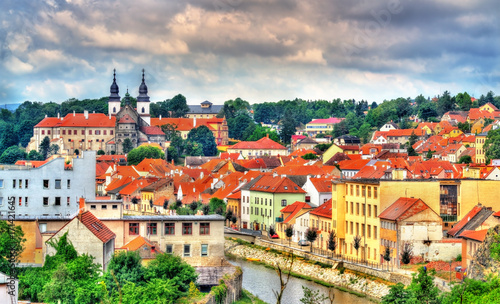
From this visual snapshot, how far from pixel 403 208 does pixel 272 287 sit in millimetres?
8429

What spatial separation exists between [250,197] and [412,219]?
29.2 meters

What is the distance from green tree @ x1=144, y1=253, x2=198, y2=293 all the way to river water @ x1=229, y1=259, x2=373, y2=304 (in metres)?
6.38

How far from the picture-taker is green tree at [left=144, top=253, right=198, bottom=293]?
124ft

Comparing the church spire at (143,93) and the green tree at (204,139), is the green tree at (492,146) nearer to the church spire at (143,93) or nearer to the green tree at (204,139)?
the green tree at (204,139)

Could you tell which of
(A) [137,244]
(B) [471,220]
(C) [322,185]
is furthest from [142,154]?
(B) [471,220]

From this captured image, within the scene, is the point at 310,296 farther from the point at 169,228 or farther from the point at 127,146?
the point at 127,146

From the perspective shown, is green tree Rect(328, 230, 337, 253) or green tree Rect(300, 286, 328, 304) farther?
green tree Rect(328, 230, 337, 253)

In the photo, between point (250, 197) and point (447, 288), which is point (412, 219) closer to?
point (447, 288)

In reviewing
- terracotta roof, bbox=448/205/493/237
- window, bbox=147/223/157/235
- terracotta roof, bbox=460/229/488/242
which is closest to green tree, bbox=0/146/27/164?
window, bbox=147/223/157/235

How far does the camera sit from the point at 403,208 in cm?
4859

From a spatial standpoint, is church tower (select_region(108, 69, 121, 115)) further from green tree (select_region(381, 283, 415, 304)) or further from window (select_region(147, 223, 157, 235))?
green tree (select_region(381, 283, 415, 304))

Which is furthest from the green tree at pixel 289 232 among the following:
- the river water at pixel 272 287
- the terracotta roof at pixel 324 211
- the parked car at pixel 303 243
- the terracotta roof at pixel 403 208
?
the terracotta roof at pixel 403 208

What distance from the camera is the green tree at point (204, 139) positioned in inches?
6786

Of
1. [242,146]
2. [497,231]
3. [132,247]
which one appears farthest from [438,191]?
[242,146]
